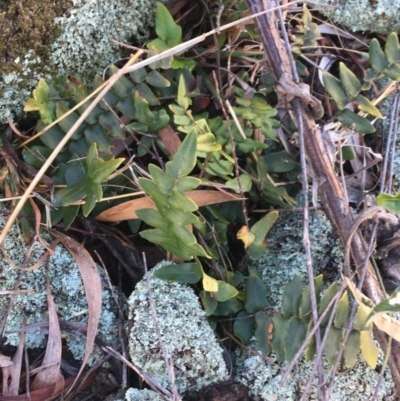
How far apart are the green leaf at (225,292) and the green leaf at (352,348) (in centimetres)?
32

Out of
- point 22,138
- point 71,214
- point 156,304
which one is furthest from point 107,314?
point 22,138

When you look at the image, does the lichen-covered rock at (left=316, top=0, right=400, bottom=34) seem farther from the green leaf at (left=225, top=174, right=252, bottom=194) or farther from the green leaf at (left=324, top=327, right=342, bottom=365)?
the green leaf at (left=324, top=327, right=342, bottom=365)

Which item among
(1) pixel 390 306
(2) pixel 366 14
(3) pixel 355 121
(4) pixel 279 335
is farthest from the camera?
(2) pixel 366 14

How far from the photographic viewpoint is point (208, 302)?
1.44 meters

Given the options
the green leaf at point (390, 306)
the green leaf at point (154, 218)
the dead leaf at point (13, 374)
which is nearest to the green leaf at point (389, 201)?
the green leaf at point (390, 306)

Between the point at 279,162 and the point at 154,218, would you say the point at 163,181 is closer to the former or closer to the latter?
the point at 154,218

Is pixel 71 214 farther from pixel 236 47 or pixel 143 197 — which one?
pixel 236 47

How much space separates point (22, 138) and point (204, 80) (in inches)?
24.1

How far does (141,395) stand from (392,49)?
3.93 ft

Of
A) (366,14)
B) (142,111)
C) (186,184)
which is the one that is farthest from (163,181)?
(366,14)

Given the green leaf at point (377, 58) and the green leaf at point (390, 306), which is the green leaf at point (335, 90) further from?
the green leaf at point (390, 306)

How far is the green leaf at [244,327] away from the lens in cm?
146

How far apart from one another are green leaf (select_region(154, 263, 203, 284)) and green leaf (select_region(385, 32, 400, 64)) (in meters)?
0.81

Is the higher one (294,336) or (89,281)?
(89,281)
